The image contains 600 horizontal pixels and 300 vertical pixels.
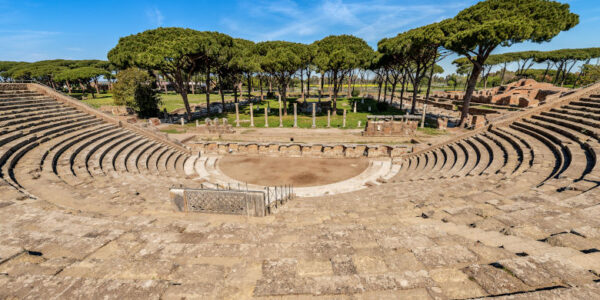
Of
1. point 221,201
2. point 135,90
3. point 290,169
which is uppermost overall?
point 135,90

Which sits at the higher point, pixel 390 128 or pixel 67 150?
pixel 390 128

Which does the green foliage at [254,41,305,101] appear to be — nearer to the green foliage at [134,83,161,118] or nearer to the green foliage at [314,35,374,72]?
the green foliage at [314,35,374,72]

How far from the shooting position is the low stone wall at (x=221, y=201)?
7547 mm

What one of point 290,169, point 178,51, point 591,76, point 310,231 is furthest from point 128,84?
point 591,76

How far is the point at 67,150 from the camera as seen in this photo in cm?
1395

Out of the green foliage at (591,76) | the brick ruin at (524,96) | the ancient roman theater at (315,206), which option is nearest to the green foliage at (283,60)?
the ancient roman theater at (315,206)

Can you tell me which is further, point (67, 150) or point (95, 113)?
point (95, 113)

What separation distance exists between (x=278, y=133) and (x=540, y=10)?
28.2 meters

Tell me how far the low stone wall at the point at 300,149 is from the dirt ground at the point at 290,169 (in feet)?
2.51

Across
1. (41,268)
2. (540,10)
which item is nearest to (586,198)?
(41,268)

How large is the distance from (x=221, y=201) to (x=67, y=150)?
1309cm

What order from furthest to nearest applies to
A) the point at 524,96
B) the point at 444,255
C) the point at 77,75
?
1. the point at 77,75
2. the point at 524,96
3. the point at 444,255

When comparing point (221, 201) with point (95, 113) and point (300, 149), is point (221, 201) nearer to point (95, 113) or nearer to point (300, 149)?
point (300, 149)

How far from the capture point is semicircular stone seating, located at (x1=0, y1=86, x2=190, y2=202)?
10.5 metres
